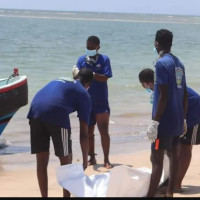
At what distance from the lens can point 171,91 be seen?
5289 mm

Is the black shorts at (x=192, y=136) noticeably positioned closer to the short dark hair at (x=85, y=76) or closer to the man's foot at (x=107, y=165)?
the short dark hair at (x=85, y=76)

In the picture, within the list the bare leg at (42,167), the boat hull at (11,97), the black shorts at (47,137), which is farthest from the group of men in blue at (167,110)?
the boat hull at (11,97)

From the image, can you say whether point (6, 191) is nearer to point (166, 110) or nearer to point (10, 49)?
point (166, 110)

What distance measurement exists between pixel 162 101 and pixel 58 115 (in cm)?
88

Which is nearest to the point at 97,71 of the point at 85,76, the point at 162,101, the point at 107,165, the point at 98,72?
the point at 98,72

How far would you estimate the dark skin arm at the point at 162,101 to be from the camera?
5219 mm

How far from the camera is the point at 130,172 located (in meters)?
5.39

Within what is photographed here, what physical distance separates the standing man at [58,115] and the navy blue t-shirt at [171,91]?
0.63 meters

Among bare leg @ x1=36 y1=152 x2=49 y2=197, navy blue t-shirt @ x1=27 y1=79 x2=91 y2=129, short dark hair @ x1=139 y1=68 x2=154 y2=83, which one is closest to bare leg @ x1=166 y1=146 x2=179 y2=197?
short dark hair @ x1=139 y1=68 x2=154 y2=83

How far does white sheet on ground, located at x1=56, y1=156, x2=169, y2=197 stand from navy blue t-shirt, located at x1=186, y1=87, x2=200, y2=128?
2.49 ft

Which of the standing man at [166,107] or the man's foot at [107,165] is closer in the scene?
the standing man at [166,107]

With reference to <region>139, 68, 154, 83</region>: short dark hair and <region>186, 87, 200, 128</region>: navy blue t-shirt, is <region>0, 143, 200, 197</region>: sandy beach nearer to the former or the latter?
<region>186, 87, 200, 128</region>: navy blue t-shirt

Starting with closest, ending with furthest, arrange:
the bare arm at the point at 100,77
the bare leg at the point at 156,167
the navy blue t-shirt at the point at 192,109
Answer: the bare leg at the point at 156,167 < the navy blue t-shirt at the point at 192,109 < the bare arm at the point at 100,77

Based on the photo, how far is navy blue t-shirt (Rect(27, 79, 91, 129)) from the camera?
5238mm
